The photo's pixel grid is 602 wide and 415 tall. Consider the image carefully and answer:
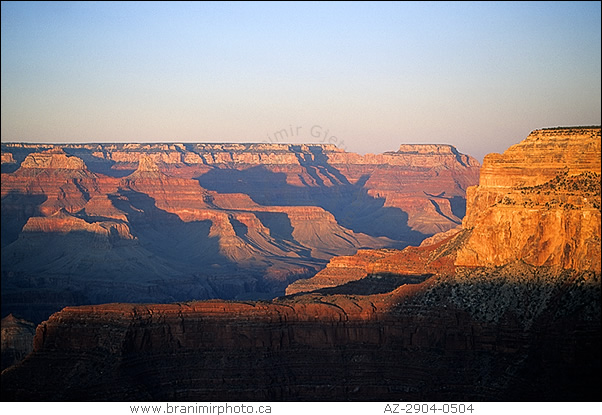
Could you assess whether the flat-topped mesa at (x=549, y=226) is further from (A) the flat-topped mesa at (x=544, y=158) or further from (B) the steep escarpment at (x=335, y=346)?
(B) the steep escarpment at (x=335, y=346)

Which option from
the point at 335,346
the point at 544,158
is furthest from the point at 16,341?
the point at 335,346

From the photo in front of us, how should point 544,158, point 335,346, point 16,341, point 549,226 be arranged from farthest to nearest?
point 16,341
point 544,158
point 335,346
point 549,226

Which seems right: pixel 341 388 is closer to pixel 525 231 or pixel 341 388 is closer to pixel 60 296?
pixel 525 231

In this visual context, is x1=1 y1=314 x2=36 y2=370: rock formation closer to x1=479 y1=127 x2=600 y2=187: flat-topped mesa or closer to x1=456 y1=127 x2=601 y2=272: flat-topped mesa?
x1=479 y1=127 x2=600 y2=187: flat-topped mesa

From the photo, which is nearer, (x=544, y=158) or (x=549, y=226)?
(x=549, y=226)

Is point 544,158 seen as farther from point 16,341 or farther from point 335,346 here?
point 16,341

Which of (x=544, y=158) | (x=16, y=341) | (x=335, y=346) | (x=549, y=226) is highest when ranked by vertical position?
(x=544, y=158)

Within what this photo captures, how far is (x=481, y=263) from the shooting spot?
6300 centimetres

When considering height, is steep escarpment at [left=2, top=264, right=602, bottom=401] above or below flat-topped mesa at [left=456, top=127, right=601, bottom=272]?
below

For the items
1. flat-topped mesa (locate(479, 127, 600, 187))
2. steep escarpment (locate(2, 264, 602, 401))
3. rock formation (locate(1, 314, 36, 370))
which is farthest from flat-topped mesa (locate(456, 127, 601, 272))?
rock formation (locate(1, 314, 36, 370))

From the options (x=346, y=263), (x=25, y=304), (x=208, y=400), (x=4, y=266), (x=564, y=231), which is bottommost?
(x=208, y=400)

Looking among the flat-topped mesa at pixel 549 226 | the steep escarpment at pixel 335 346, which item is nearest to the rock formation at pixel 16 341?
the steep escarpment at pixel 335 346

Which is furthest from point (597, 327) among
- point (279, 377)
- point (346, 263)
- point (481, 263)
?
point (346, 263)

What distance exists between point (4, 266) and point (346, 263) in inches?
2711
